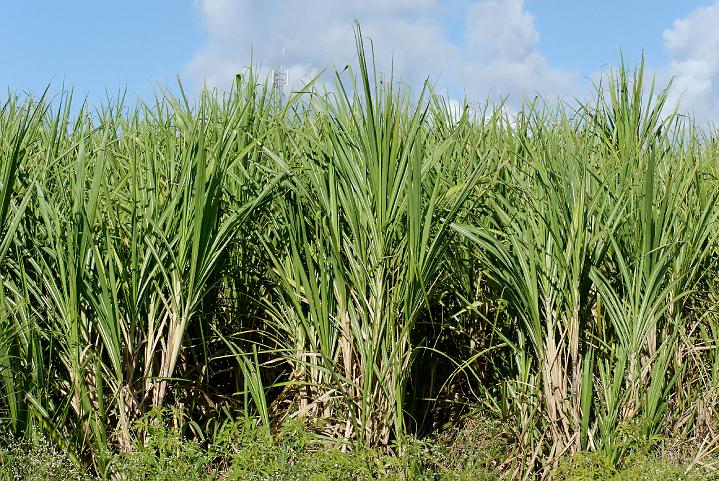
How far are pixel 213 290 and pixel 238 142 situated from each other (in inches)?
23.6

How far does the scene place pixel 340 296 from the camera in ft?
9.45

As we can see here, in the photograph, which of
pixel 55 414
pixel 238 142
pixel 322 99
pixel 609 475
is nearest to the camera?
pixel 609 475

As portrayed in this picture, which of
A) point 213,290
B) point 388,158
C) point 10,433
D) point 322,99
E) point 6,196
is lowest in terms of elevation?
point 10,433

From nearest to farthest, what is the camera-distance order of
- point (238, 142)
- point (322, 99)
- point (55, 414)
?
A: point (55, 414)
point (322, 99)
point (238, 142)

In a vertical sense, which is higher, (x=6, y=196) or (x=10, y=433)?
(x=6, y=196)

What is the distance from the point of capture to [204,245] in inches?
111

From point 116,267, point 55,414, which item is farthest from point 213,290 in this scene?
point 55,414

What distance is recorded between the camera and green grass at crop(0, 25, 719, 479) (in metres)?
2.75

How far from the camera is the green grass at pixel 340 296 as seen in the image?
2.75 m

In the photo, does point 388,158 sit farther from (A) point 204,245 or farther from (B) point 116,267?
(B) point 116,267

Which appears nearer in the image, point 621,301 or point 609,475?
point 609,475

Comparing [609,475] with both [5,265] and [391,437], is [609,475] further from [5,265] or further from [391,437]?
[5,265]

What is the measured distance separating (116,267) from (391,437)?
112cm

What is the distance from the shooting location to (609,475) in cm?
265
